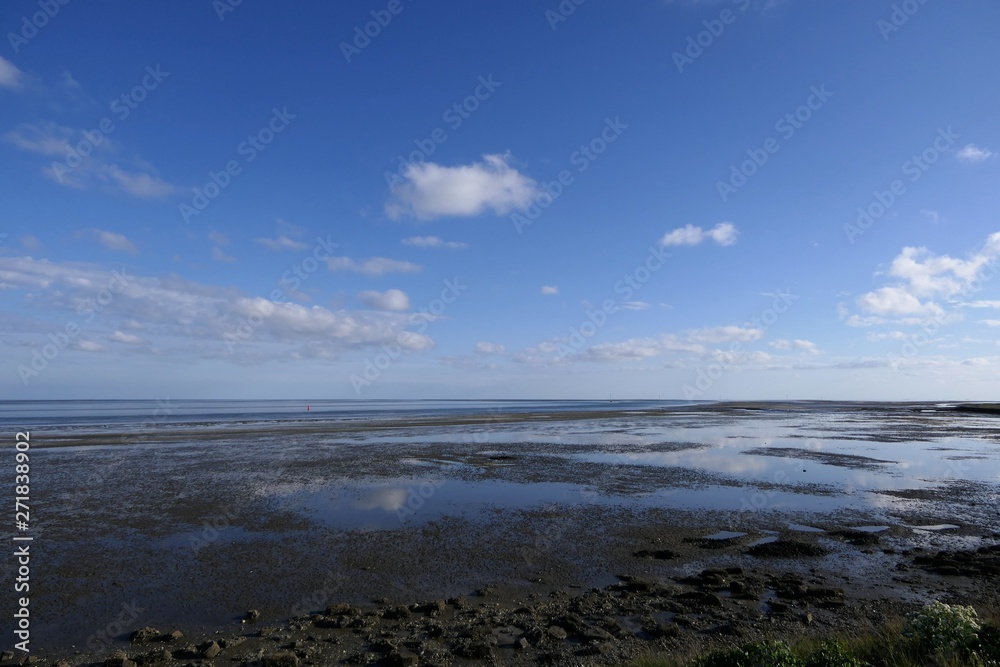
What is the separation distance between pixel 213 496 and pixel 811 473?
81.9 ft

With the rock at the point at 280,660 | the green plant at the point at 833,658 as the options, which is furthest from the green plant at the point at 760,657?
the rock at the point at 280,660

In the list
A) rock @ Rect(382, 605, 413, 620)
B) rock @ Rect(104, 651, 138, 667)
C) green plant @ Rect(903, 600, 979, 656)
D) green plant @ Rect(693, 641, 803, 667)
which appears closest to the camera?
green plant @ Rect(693, 641, 803, 667)

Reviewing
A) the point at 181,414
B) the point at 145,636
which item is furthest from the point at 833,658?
the point at 181,414

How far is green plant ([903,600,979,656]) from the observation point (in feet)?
19.7

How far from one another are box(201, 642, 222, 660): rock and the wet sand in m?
0.04

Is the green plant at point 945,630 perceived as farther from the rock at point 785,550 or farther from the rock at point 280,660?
the rock at point 280,660

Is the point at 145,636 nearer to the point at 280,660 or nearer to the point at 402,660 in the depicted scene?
the point at 280,660

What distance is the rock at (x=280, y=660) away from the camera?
24.7 feet

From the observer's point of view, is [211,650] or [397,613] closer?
[211,650]

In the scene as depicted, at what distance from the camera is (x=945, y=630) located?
620 centimetres

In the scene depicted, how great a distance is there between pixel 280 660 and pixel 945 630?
8.52m

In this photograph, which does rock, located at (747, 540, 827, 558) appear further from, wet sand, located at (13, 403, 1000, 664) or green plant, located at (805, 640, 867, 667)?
green plant, located at (805, 640, 867, 667)

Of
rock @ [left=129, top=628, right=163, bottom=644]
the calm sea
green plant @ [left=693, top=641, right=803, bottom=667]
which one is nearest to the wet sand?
rock @ [left=129, top=628, right=163, bottom=644]

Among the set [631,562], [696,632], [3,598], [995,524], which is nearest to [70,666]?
[3,598]
